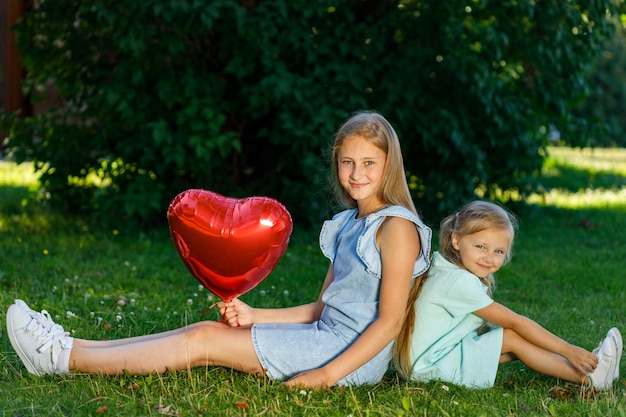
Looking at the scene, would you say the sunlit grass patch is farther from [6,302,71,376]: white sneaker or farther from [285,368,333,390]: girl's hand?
[6,302,71,376]: white sneaker

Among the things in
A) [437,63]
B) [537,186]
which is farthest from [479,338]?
[537,186]

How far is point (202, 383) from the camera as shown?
3316mm

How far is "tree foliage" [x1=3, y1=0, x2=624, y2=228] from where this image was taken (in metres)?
6.45

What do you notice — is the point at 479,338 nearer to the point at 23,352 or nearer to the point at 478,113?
the point at 23,352

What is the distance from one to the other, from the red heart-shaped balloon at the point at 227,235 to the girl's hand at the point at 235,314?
143 millimetres

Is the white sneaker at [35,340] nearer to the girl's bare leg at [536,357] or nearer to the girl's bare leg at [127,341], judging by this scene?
the girl's bare leg at [127,341]

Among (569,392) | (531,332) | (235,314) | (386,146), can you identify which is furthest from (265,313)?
(569,392)

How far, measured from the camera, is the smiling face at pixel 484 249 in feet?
11.6

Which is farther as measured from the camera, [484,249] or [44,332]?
[484,249]

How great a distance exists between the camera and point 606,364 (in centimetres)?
344

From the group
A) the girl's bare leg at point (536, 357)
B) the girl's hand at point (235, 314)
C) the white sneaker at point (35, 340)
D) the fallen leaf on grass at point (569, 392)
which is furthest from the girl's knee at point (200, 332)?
the fallen leaf on grass at point (569, 392)

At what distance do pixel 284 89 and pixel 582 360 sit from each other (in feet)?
11.0

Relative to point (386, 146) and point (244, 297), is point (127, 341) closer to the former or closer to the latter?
point (386, 146)

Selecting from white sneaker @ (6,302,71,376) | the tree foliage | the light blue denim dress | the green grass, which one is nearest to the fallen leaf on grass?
the green grass
